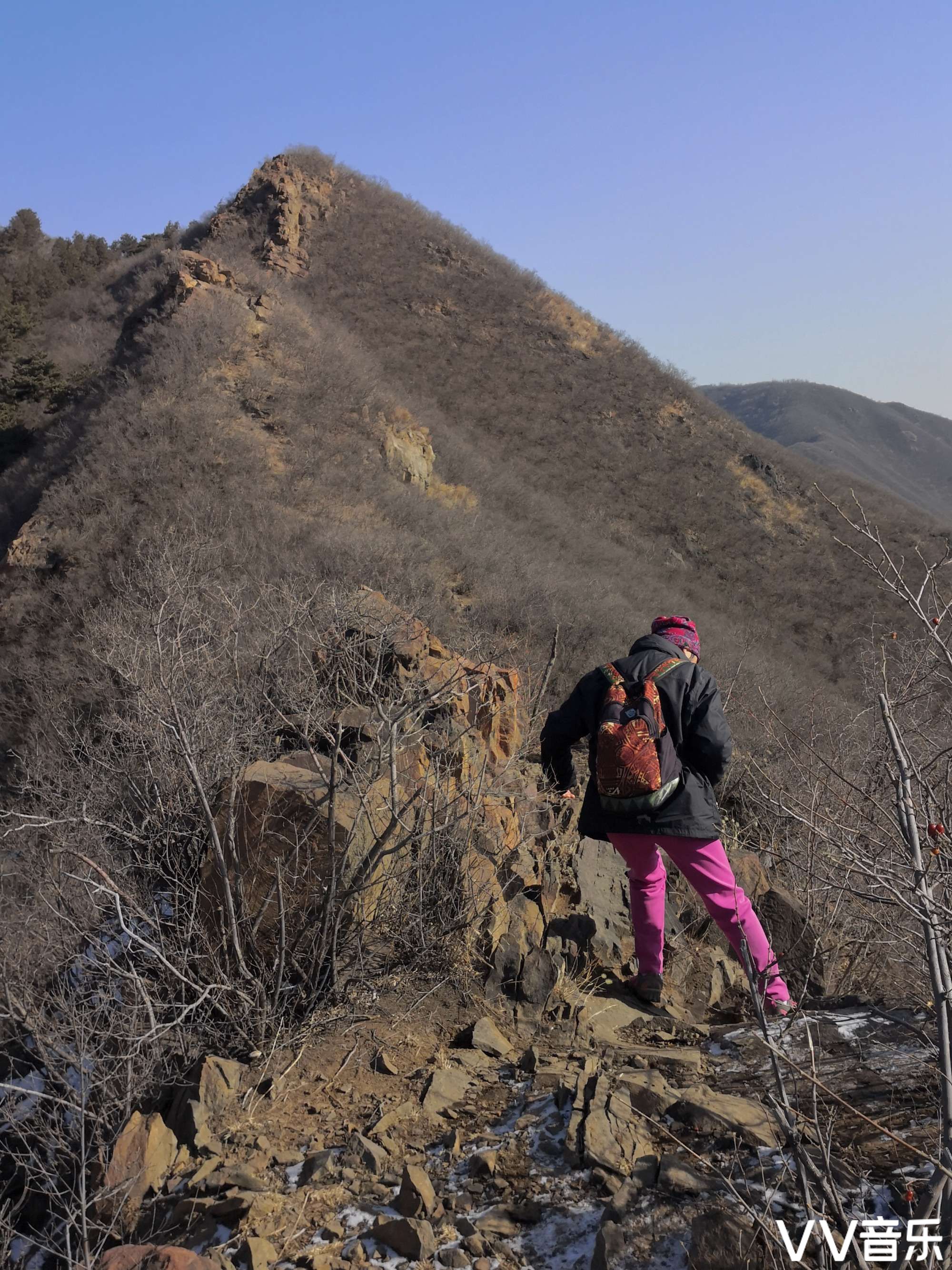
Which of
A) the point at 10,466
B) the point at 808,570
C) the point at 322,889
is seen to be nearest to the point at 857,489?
the point at 808,570

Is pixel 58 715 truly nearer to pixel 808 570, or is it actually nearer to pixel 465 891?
pixel 465 891

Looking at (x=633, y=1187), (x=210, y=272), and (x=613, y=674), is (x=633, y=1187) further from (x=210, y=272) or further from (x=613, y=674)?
(x=210, y=272)

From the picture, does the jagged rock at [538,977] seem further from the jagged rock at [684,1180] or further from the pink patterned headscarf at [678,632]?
the pink patterned headscarf at [678,632]

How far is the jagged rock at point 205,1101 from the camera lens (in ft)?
7.98

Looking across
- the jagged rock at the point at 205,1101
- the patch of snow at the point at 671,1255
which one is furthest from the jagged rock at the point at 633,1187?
the jagged rock at the point at 205,1101

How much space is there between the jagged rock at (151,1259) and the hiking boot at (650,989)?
1903 mm

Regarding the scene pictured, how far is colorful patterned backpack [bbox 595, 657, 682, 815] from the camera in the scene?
298 cm

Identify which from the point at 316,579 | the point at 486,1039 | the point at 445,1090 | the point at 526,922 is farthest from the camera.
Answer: the point at 316,579

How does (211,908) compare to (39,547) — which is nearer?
(211,908)

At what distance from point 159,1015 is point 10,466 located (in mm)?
17290

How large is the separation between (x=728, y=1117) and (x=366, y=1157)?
102 cm

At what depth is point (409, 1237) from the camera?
6.46 ft

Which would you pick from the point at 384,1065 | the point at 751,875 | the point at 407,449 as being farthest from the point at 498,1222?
the point at 407,449

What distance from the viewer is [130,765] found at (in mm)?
4875
